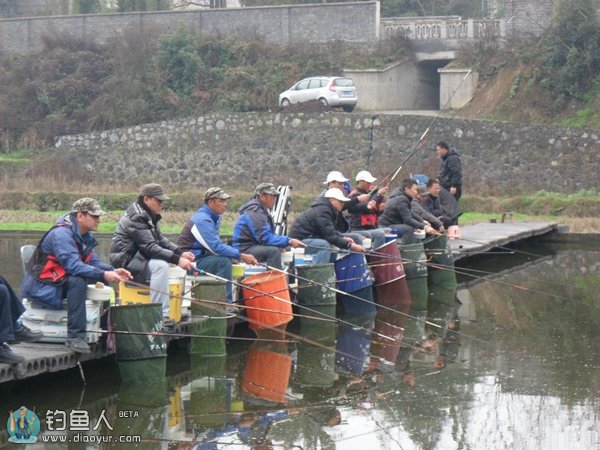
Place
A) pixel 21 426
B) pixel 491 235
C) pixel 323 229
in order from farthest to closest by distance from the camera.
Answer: pixel 491 235, pixel 323 229, pixel 21 426

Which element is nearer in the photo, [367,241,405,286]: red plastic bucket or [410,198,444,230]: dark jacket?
[367,241,405,286]: red plastic bucket

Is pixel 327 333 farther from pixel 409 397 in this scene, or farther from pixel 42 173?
pixel 42 173

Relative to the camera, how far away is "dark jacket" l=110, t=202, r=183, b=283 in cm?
1105

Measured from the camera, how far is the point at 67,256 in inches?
383

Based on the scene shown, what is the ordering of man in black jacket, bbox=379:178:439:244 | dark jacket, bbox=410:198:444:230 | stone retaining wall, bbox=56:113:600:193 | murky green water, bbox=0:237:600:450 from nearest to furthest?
murky green water, bbox=0:237:600:450 < man in black jacket, bbox=379:178:439:244 < dark jacket, bbox=410:198:444:230 < stone retaining wall, bbox=56:113:600:193

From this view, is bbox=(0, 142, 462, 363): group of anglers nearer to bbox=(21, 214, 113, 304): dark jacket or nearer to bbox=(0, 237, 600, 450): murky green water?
bbox=(21, 214, 113, 304): dark jacket

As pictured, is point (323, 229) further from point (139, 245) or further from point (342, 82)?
point (342, 82)

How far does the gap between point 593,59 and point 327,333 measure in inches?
859

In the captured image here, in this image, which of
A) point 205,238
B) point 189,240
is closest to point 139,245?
point 205,238

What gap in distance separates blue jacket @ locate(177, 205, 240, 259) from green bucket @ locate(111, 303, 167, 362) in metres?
1.93

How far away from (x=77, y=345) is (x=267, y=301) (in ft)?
Answer: 9.19

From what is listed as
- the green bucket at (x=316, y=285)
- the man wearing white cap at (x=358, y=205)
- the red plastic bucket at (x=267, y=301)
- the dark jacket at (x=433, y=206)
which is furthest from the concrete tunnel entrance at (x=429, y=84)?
the red plastic bucket at (x=267, y=301)

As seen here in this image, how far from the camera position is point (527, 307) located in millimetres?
14680

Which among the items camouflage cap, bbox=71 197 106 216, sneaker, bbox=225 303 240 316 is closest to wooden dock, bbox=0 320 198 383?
camouflage cap, bbox=71 197 106 216
